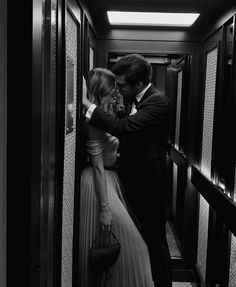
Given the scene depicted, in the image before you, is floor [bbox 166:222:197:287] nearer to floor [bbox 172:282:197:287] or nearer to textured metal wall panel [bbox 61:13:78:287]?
floor [bbox 172:282:197:287]

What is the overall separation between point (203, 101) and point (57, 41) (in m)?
2.01

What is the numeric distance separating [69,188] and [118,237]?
29.7 inches

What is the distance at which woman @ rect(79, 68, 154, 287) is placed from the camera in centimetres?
230

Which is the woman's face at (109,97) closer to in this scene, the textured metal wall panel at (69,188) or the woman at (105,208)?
the woman at (105,208)

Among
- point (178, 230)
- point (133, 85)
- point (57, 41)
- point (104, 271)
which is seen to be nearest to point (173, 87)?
point (178, 230)

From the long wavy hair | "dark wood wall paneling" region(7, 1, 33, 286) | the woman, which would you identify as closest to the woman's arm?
the woman

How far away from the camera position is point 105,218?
235 cm

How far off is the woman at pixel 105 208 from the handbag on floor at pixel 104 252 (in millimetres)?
45

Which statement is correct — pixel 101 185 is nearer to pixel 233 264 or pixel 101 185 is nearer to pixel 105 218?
pixel 105 218

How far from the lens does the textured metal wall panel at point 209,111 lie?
288 centimetres

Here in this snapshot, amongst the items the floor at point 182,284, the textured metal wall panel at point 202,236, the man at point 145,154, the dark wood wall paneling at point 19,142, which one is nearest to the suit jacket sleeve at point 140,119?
the man at point 145,154

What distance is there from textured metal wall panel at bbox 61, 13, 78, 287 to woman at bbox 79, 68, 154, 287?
330 mm

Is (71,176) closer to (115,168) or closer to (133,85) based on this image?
(115,168)

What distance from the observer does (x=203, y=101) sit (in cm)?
318
